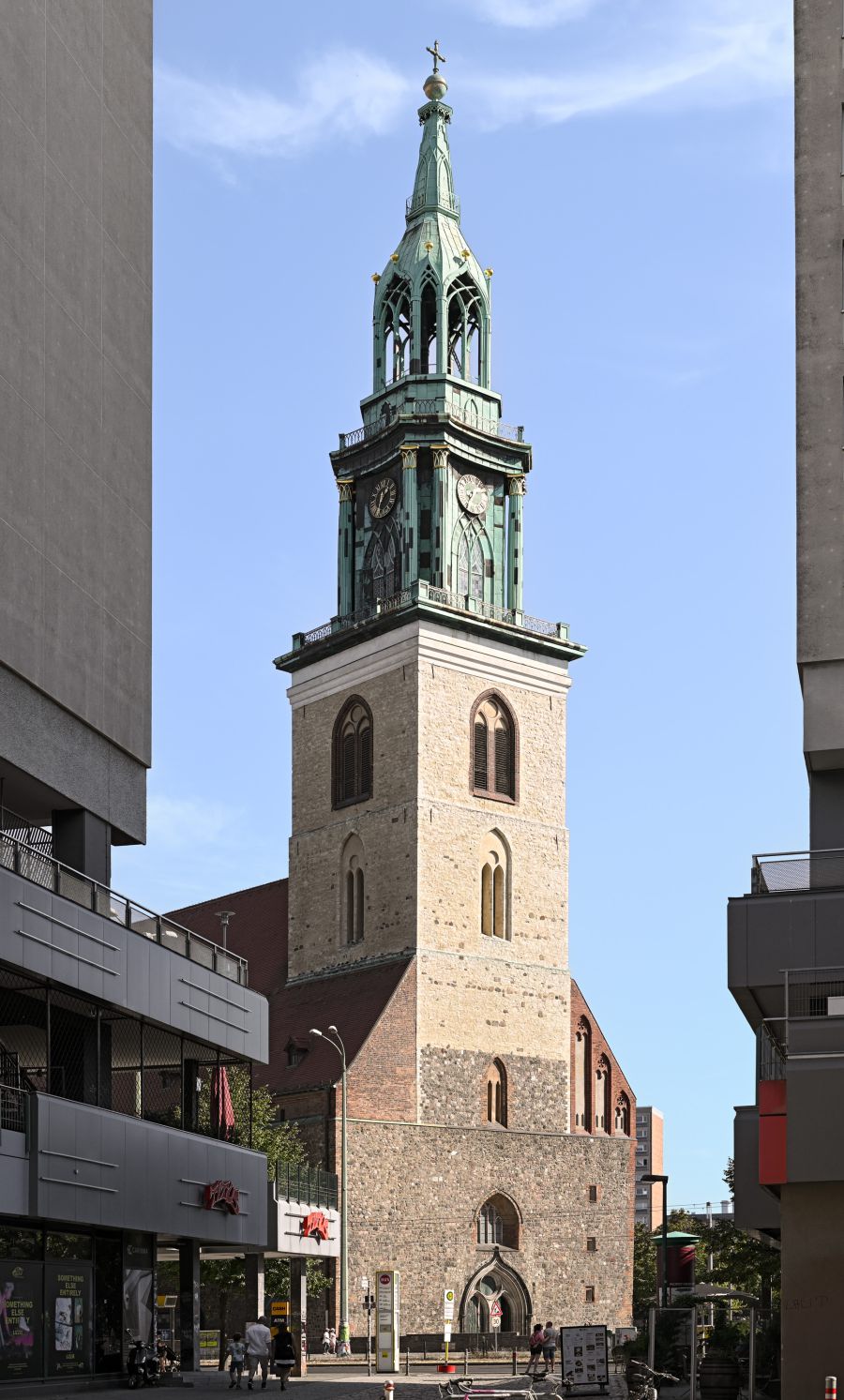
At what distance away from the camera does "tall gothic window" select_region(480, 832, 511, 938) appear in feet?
266

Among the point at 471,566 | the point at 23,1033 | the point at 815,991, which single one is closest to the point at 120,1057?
the point at 23,1033

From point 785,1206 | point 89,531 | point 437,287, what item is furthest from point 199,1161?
point 437,287

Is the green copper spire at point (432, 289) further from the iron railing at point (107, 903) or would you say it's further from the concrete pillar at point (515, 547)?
the iron railing at point (107, 903)

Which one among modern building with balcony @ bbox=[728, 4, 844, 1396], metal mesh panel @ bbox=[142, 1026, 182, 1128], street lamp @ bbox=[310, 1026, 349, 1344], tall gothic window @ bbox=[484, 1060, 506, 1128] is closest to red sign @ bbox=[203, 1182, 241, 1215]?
metal mesh panel @ bbox=[142, 1026, 182, 1128]

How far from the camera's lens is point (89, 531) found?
140ft

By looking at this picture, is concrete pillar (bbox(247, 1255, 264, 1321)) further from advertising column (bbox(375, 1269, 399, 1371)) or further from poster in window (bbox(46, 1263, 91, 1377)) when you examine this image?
poster in window (bbox(46, 1263, 91, 1377))

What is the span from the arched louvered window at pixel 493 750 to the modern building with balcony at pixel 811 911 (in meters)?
41.2

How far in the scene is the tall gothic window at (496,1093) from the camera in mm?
78812

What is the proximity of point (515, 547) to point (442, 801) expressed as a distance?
10.9m

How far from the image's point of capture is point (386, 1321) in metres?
51.2

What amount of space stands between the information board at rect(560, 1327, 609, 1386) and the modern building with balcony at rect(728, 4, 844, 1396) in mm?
3457

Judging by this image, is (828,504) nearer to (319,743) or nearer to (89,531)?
(89,531)

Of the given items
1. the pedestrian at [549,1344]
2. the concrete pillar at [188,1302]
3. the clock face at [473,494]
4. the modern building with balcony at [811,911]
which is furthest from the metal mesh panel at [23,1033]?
the clock face at [473,494]

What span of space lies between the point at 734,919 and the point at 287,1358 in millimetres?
15529
